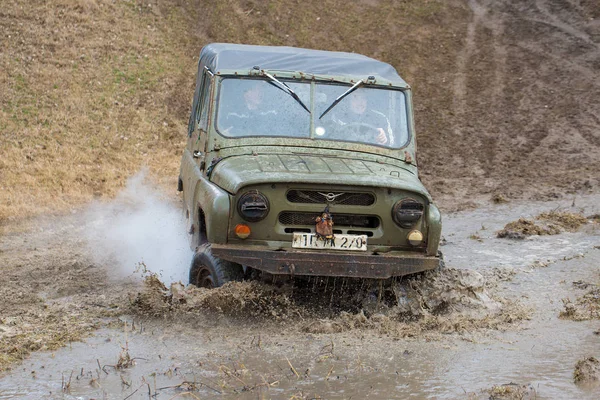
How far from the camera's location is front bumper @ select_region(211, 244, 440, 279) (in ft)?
20.4

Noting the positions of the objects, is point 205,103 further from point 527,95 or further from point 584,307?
point 527,95

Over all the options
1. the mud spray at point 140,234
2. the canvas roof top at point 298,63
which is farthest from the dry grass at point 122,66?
the canvas roof top at point 298,63

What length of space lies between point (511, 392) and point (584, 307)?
256cm

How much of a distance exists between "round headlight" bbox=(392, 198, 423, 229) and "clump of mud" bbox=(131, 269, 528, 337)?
54 cm

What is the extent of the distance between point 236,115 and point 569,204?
270 inches

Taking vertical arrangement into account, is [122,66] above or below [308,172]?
above

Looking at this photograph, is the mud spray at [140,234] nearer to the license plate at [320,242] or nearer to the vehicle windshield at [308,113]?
the vehicle windshield at [308,113]

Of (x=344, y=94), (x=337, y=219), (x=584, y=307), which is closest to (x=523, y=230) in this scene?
(x=584, y=307)

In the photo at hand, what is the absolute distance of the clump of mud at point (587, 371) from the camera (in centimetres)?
533

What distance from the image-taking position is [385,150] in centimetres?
743

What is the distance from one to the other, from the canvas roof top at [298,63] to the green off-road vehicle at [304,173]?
2 cm

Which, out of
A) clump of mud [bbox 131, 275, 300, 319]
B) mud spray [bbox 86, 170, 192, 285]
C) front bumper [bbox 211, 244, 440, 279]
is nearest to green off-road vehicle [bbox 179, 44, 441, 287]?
front bumper [bbox 211, 244, 440, 279]

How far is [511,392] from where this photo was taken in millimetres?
5008

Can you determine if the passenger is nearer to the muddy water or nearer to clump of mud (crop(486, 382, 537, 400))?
the muddy water
